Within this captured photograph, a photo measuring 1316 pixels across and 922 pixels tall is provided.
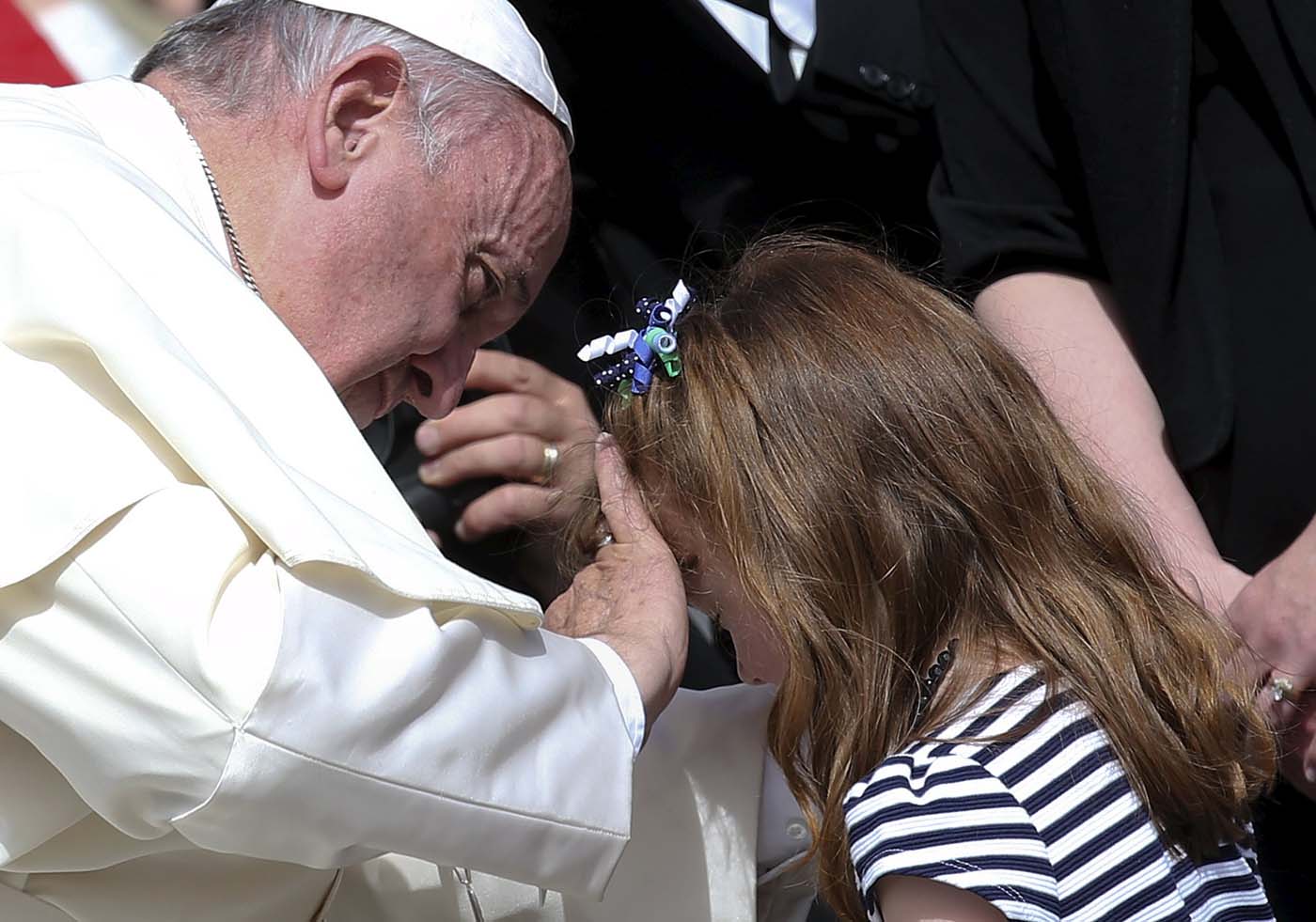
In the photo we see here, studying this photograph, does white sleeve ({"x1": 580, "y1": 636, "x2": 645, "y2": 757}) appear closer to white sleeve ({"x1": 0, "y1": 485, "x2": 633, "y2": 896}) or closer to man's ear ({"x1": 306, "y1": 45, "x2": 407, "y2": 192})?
white sleeve ({"x1": 0, "y1": 485, "x2": 633, "y2": 896})

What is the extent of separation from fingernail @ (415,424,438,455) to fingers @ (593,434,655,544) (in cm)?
64

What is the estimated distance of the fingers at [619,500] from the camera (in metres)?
2.01

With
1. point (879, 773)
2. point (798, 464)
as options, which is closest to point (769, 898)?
point (879, 773)

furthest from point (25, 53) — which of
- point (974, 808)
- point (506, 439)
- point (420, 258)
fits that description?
point (974, 808)

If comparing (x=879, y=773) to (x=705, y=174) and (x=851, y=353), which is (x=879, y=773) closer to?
(x=851, y=353)

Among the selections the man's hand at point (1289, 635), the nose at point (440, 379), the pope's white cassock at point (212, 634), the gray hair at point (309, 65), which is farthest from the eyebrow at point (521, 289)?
the man's hand at point (1289, 635)

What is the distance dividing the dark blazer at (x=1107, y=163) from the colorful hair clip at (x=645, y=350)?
514mm

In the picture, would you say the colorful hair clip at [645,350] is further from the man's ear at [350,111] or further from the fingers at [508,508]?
the fingers at [508,508]

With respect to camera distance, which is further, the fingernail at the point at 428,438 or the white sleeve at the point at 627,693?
the fingernail at the point at 428,438

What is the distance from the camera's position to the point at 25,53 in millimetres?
3344

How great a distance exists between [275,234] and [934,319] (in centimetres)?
86

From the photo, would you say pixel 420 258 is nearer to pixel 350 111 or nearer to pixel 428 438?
pixel 350 111

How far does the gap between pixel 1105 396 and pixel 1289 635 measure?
47cm

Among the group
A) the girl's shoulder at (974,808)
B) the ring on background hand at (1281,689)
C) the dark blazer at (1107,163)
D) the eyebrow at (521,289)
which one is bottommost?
the ring on background hand at (1281,689)
